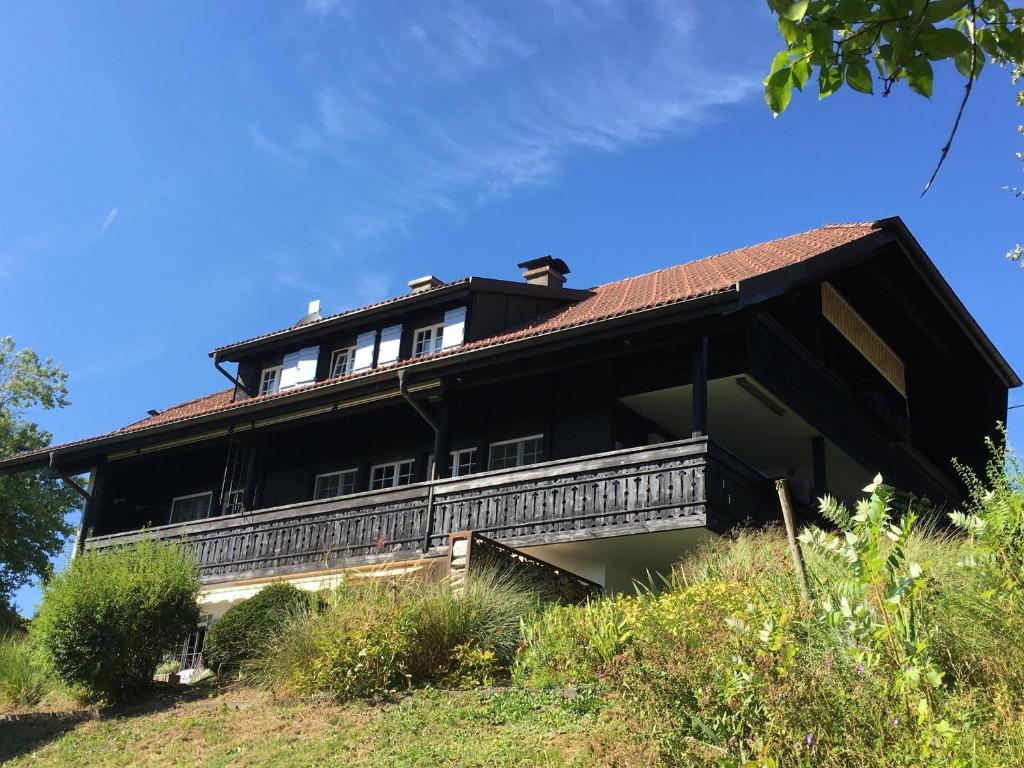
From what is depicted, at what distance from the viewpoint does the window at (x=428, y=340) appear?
64.2 ft

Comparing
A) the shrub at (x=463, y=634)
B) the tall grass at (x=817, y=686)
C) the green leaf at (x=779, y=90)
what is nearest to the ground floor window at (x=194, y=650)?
the shrub at (x=463, y=634)

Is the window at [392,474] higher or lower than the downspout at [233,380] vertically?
lower

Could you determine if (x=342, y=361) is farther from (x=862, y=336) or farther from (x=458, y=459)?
→ (x=862, y=336)

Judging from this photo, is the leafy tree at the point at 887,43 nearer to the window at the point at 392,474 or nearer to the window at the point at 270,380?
the window at the point at 392,474

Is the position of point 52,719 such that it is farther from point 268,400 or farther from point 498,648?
point 268,400

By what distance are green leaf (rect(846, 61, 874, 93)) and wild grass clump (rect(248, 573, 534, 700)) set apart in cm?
774

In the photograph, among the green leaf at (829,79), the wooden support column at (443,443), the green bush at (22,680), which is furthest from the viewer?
the wooden support column at (443,443)

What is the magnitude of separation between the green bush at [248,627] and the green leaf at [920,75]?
1047 centimetres

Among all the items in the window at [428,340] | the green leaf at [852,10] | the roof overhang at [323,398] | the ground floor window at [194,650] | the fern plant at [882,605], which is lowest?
the fern plant at [882,605]

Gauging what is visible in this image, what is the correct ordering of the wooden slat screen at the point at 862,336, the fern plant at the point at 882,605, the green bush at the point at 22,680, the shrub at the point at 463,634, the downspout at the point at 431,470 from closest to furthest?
the fern plant at the point at 882,605
the shrub at the point at 463,634
the green bush at the point at 22,680
the downspout at the point at 431,470
the wooden slat screen at the point at 862,336

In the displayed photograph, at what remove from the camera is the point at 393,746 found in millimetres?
9016

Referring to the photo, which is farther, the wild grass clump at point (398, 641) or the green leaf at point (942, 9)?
the wild grass clump at point (398, 641)

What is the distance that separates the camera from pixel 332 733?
9680 millimetres

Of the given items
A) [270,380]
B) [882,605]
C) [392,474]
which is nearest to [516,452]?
[392,474]
